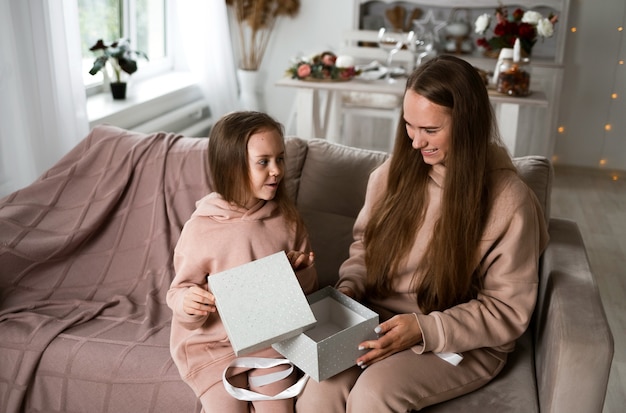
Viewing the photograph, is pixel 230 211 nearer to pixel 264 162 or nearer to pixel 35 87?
pixel 264 162

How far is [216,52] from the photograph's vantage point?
173 inches

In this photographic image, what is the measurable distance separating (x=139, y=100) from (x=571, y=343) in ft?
9.07

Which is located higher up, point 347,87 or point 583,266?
point 347,87

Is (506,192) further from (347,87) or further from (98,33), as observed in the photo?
(98,33)

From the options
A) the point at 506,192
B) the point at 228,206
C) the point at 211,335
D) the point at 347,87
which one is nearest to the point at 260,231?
the point at 228,206

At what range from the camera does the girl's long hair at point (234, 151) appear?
61.4 inches

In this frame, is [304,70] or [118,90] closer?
[118,90]

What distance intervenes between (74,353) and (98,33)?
7.85ft

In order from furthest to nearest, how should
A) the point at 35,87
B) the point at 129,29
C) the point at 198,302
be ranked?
the point at 129,29 → the point at 35,87 → the point at 198,302

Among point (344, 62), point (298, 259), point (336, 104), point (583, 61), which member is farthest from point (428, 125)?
point (583, 61)

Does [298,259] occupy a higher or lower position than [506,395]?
higher

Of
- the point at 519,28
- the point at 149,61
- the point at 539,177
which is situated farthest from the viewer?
the point at 149,61

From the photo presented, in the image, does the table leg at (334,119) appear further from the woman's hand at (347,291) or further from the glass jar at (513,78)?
the woman's hand at (347,291)

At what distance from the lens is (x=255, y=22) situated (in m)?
4.80
